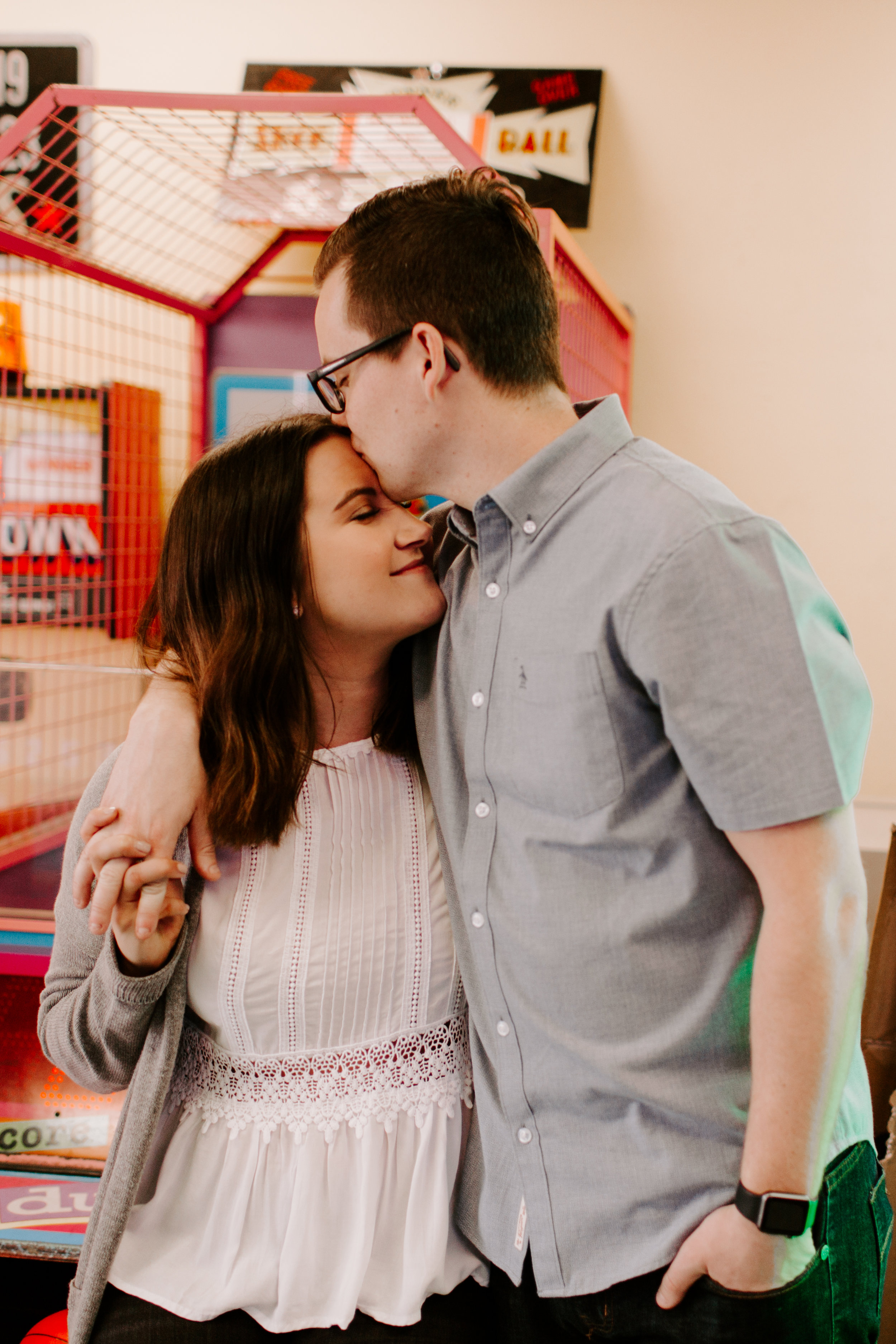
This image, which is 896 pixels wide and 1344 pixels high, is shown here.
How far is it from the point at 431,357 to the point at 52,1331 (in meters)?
1.61

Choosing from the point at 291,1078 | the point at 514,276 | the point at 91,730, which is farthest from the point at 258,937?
the point at 91,730

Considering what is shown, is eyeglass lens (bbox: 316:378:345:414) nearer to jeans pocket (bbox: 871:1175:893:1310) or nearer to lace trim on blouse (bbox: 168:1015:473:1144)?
lace trim on blouse (bbox: 168:1015:473:1144)

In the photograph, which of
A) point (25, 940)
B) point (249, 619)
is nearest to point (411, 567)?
point (249, 619)

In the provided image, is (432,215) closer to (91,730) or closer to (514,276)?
(514,276)

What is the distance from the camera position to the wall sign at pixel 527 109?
2.48 m

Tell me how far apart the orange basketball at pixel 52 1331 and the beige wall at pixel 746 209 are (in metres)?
2.15

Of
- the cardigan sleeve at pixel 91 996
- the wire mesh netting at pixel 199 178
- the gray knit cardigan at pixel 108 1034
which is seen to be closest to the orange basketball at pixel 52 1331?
the gray knit cardigan at pixel 108 1034

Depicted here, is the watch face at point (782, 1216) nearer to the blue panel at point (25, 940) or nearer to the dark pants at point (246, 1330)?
the dark pants at point (246, 1330)

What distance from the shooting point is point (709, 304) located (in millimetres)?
2527

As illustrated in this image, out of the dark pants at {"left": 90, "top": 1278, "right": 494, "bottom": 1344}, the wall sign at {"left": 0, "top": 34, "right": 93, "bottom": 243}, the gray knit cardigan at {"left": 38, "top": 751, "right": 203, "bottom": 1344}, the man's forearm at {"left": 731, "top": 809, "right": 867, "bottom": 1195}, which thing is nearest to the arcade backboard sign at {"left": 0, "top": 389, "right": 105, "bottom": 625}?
the wall sign at {"left": 0, "top": 34, "right": 93, "bottom": 243}

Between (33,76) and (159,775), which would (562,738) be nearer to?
(159,775)

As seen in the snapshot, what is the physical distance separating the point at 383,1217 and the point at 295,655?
64 centimetres

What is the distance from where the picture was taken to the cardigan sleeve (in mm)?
1018

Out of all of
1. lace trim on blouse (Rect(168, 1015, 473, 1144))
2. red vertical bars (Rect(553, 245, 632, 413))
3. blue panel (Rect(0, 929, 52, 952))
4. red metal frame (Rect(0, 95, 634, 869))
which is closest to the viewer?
lace trim on blouse (Rect(168, 1015, 473, 1144))
